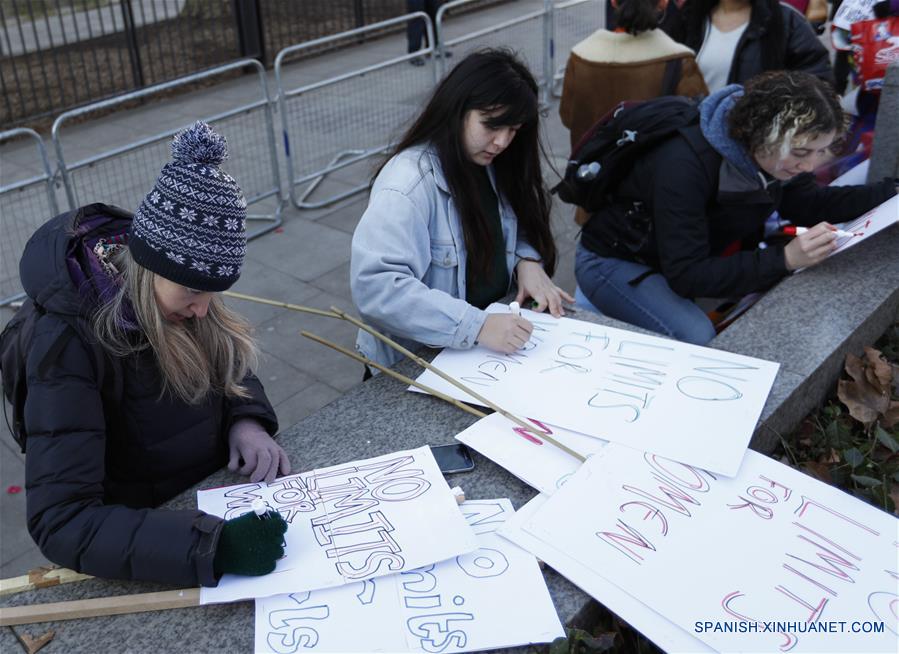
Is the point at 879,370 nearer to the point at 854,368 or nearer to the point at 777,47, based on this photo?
the point at 854,368

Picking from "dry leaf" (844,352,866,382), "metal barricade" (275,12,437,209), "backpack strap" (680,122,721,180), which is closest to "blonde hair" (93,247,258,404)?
"backpack strap" (680,122,721,180)

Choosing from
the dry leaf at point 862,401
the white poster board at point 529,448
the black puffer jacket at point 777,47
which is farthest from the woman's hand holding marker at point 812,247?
the black puffer jacket at point 777,47

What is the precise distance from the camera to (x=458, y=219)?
2.66m

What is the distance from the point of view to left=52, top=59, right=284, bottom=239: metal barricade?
5340 millimetres

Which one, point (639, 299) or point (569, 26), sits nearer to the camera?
point (639, 299)

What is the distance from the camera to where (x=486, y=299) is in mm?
2844

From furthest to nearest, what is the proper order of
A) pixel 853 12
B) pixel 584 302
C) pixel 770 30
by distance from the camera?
pixel 770 30, pixel 853 12, pixel 584 302

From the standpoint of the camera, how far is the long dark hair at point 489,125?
2502mm

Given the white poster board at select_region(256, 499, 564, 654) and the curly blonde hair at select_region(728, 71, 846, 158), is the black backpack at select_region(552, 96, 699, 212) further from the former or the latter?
the white poster board at select_region(256, 499, 564, 654)

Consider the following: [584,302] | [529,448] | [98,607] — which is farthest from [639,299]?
[98,607]

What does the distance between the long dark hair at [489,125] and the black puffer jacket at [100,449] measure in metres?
1.00

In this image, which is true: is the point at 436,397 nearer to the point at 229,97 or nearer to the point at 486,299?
the point at 486,299

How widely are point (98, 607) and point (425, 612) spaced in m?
0.59

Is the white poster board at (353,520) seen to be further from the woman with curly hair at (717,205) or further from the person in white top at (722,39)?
the person in white top at (722,39)
